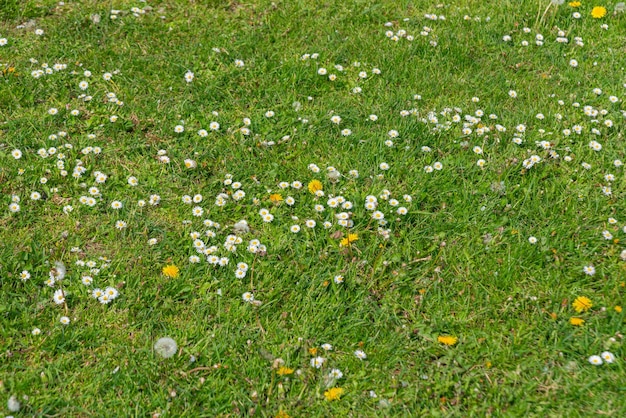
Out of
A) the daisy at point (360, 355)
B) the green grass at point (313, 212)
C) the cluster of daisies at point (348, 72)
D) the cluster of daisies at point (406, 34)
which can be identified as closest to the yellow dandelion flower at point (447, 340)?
the green grass at point (313, 212)

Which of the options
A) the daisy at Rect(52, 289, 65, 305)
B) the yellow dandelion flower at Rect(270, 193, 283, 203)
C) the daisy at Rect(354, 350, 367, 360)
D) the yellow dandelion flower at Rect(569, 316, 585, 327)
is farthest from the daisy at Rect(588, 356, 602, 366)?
the daisy at Rect(52, 289, 65, 305)

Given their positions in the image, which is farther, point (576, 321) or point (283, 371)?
point (576, 321)

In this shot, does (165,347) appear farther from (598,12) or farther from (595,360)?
(598,12)

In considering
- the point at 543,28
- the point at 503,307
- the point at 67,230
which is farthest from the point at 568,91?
the point at 67,230

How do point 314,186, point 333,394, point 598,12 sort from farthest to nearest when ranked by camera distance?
1. point 598,12
2. point 314,186
3. point 333,394

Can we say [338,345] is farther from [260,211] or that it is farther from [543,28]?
[543,28]

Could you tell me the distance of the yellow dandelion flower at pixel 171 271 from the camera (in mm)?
3355

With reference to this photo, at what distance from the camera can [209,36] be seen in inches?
199

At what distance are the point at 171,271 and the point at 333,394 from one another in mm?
1018

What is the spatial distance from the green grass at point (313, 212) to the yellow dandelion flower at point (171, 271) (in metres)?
0.05

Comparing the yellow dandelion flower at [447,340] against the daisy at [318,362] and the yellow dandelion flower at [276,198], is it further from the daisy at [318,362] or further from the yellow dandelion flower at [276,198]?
the yellow dandelion flower at [276,198]

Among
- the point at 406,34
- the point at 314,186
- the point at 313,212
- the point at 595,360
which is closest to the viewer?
the point at 595,360

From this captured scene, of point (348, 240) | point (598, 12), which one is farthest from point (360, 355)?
point (598, 12)

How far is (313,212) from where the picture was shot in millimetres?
3719
